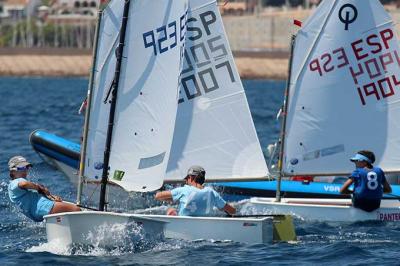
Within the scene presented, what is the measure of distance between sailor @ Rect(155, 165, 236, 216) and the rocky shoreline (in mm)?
106687

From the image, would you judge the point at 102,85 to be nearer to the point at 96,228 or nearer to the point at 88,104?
the point at 88,104

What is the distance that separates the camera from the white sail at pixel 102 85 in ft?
59.3

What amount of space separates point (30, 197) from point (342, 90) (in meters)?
7.71

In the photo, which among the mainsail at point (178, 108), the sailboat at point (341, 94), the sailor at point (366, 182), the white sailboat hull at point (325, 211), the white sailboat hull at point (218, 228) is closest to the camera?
the white sailboat hull at point (218, 228)

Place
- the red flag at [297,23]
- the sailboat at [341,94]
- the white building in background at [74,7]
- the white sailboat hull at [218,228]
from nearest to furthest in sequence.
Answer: the white sailboat hull at [218,228]
the red flag at [297,23]
the sailboat at [341,94]
the white building in background at [74,7]

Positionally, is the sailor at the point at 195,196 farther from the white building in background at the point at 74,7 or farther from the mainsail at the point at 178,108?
the white building in background at the point at 74,7

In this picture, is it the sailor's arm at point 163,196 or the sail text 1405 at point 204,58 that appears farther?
the sail text 1405 at point 204,58

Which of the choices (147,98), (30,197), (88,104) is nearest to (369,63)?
(147,98)

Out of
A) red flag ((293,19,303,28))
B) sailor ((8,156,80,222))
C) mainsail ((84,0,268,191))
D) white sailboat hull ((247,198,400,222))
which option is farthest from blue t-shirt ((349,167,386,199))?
sailor ((8,156,80,222))

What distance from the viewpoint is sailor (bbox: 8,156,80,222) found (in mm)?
17938

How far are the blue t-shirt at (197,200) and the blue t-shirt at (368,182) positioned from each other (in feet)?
13.2

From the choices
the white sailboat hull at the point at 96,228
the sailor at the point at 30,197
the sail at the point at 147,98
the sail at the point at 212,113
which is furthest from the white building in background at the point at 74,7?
the white sailboat hull at the point at 96,228

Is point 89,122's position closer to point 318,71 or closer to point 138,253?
point 138,253

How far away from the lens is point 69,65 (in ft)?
420
